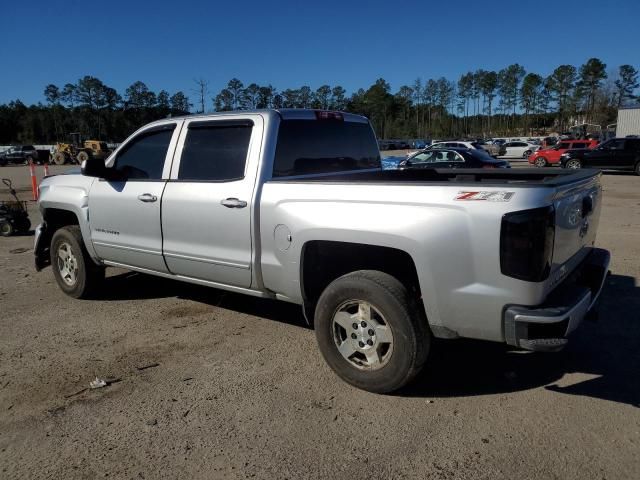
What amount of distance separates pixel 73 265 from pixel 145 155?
1.68 metres

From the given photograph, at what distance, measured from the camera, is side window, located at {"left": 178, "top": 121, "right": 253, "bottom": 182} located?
425 centimetres

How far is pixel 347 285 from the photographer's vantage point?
3484mm

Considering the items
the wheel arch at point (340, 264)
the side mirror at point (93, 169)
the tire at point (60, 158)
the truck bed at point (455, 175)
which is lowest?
the tire at point (60, 158)

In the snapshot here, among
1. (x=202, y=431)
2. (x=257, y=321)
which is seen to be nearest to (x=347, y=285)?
(x=202, y=431)

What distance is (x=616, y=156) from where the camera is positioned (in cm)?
2381

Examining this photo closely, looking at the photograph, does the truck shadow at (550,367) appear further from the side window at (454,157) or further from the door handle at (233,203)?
the side window at (454,157)

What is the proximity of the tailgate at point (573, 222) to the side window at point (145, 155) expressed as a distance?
3.38 meters

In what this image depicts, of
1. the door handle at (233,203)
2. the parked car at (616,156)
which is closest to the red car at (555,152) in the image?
the parked car at (616,156)

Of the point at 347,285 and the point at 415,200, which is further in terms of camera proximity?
the point at 347,285

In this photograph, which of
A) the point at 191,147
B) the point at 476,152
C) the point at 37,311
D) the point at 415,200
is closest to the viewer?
the point at 415,200

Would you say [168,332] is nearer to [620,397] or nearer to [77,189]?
[77,189]

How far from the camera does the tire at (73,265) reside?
18.3ft

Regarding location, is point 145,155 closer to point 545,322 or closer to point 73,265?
point 73,265

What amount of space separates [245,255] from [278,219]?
47 centimetres
